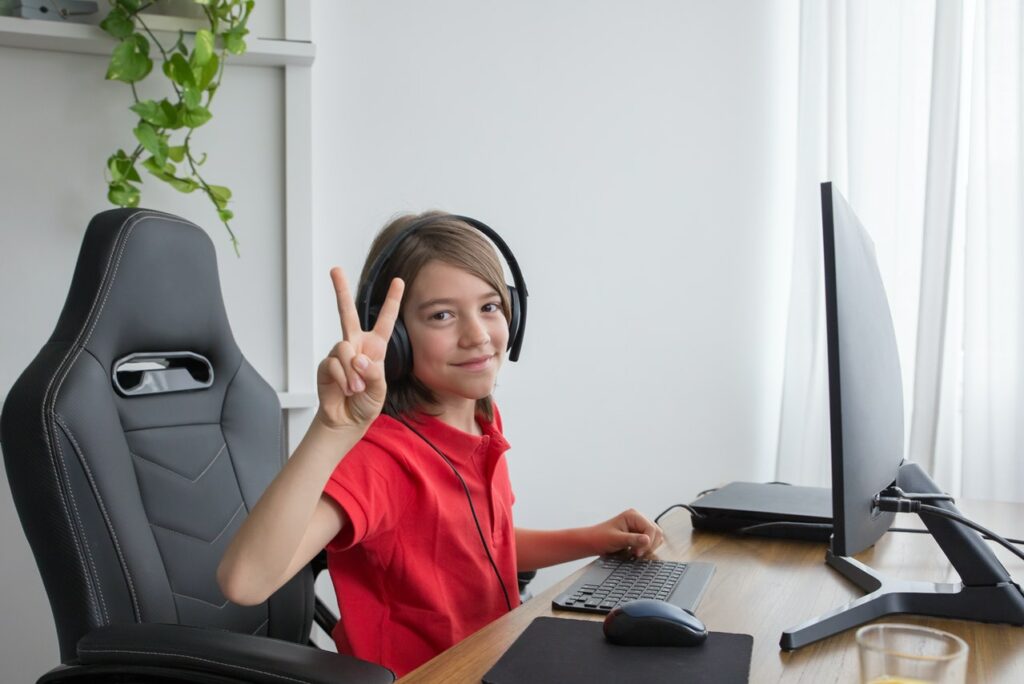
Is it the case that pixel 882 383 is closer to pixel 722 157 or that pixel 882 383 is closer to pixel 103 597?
pixel 103 597

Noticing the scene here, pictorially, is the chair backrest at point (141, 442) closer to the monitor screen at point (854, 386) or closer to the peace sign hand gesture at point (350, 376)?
the peace sign hand gesture at point (350, 376)

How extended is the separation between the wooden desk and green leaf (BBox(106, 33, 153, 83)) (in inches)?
53.6

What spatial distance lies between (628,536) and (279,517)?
55 cm

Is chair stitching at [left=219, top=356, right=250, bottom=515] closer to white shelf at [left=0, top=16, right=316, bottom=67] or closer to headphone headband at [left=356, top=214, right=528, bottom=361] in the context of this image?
headphone headband at [left=356, top=214, right=528, bottom=361]

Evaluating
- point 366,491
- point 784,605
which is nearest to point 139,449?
point 366,491

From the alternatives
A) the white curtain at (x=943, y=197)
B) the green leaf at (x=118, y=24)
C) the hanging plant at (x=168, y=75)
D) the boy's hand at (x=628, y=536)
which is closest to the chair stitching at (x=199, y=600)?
the boy's hand at (x=628, y=536)

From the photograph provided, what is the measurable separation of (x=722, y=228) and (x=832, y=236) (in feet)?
5.69

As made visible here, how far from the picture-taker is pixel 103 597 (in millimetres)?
1048

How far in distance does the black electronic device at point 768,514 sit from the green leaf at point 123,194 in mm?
1290

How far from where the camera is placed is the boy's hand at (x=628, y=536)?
1270mm

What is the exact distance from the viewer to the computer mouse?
0.85m

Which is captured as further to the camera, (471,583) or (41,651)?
(41,651)

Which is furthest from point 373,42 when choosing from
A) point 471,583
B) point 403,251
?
point 471,583

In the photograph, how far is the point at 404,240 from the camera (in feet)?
3.98
